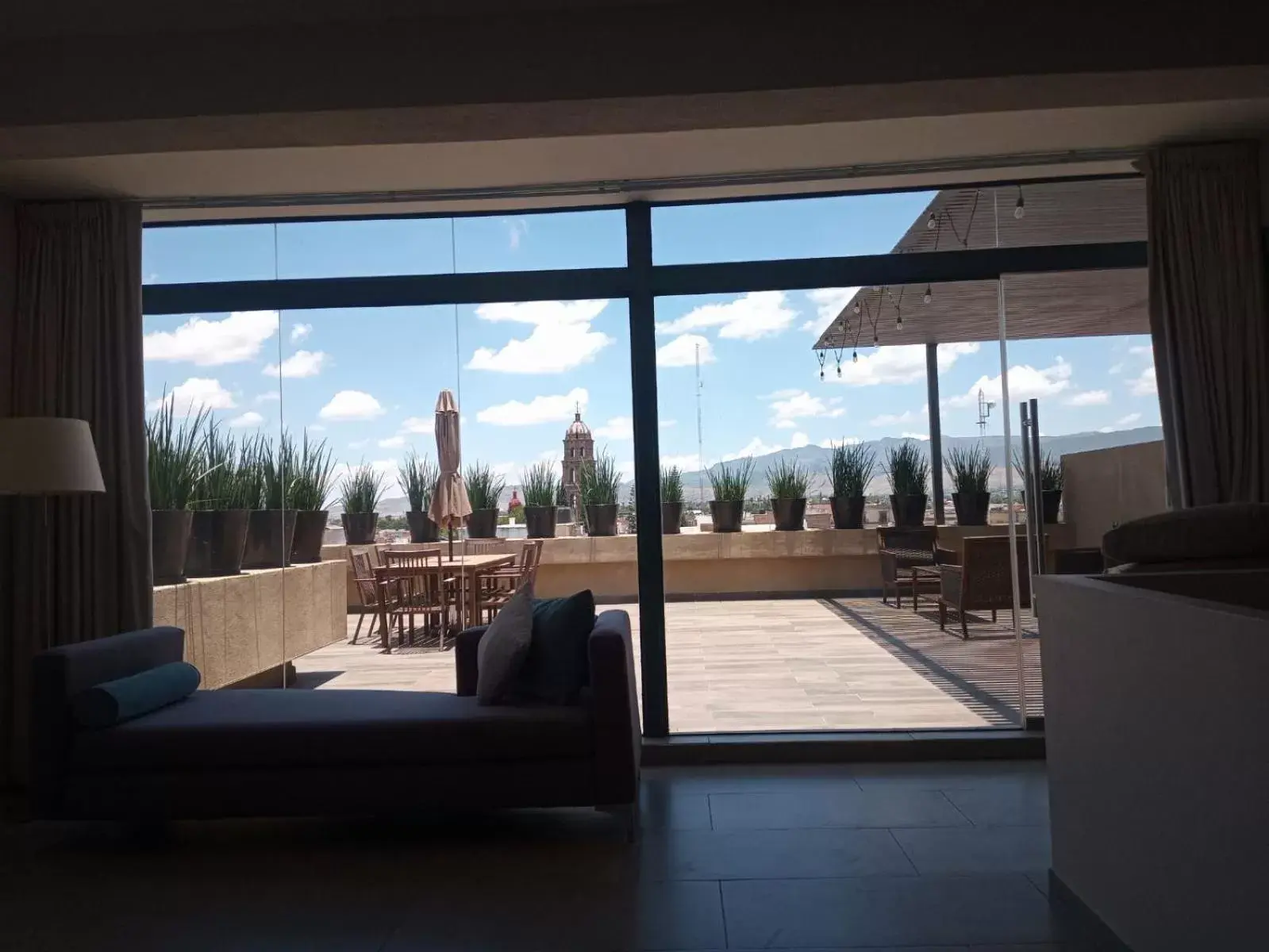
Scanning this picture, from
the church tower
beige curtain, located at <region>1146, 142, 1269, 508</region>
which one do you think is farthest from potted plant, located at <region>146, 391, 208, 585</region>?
beige curtain, located at <region>1146, 142, 1269, 508</region>

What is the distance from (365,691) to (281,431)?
1.65 metres

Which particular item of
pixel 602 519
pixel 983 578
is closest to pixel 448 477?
pixel 602 519

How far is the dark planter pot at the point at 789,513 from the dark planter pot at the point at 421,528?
1773mm

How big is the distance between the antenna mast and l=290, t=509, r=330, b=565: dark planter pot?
1956 millimetres

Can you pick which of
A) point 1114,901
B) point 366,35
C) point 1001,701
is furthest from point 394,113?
point 1001,701

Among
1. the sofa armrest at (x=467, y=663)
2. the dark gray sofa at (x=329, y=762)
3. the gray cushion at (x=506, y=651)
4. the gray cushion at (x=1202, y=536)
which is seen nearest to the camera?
the gray cushion at (x=1202, y=536)

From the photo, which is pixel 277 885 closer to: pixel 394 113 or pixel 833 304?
pixel 394 113

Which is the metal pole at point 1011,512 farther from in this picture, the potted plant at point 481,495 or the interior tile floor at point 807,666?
the potted plant at point 481,495

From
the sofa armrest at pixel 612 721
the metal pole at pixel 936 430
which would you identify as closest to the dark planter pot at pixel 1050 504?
the metal pole at pixel 936 430

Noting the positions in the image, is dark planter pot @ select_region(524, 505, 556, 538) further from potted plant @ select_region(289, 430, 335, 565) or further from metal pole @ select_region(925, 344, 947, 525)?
metal pole @ select_region(925, 344, 947, 525)

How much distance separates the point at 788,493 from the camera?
16.3 feet

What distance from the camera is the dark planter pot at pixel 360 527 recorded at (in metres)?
4.97

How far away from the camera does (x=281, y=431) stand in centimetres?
495

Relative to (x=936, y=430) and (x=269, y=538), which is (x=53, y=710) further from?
(x=936, y=430)
